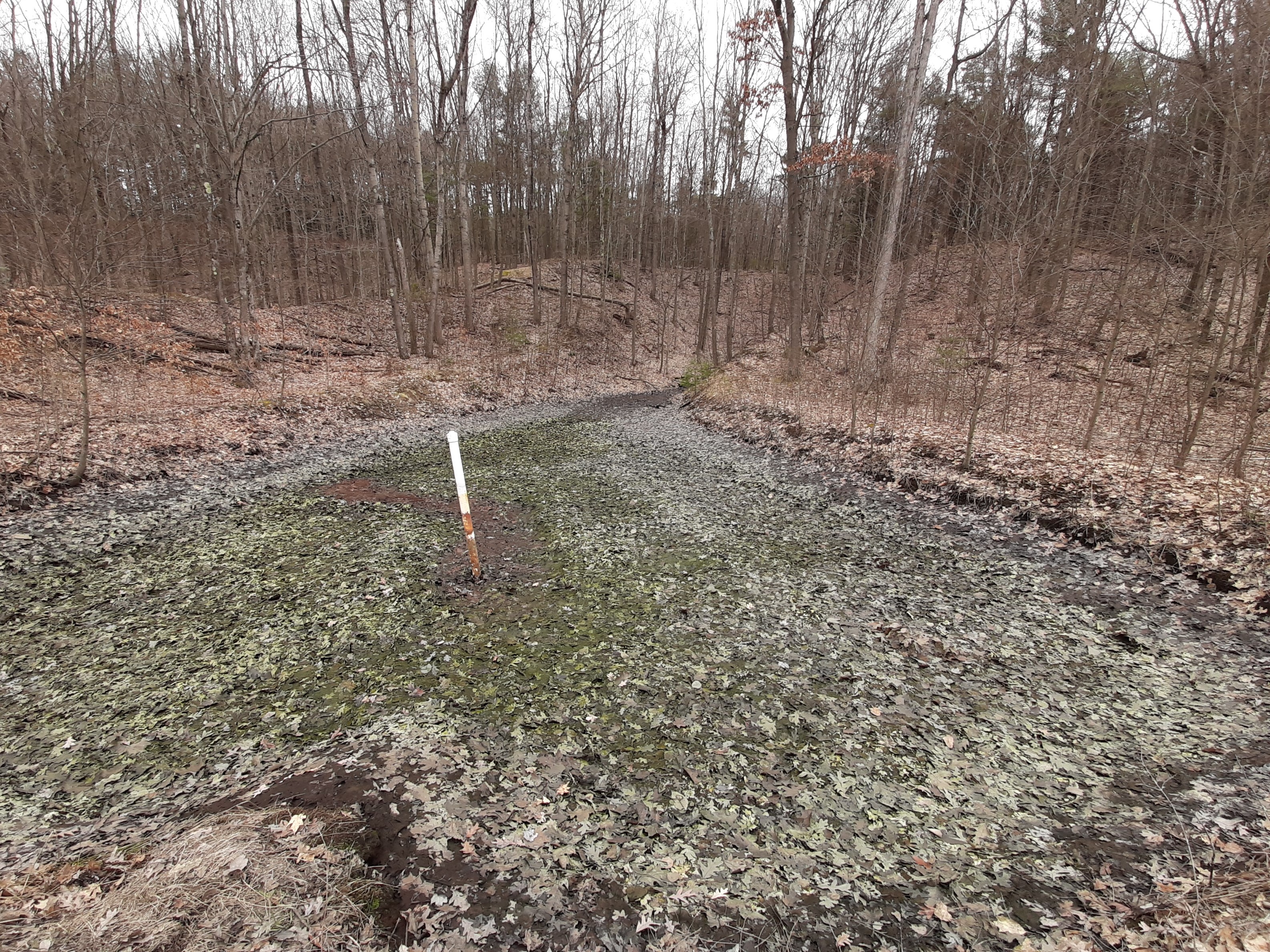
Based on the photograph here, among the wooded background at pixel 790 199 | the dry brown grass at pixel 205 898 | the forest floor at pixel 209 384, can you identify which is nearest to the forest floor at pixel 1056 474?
the wooded background at pixel 790 199

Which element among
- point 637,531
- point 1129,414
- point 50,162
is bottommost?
point 637,531

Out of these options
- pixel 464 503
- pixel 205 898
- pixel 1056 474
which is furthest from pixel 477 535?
pixel 1056 474

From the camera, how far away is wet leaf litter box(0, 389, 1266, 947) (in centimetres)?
330

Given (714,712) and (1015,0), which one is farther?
(1015,0)

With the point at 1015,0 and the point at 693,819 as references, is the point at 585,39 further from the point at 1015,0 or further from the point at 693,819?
the point at 693,819

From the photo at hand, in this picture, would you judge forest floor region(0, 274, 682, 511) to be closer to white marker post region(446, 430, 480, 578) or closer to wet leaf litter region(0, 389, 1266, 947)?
wet leaf litter region(0, 389, 1266, 947)

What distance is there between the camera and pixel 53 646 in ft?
17.6

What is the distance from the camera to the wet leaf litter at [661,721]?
3305 mm

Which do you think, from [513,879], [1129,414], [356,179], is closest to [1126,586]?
[513,879]

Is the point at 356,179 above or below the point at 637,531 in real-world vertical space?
above

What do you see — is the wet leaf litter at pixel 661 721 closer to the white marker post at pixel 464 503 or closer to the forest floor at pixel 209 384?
the white marker post at pixel 464 503

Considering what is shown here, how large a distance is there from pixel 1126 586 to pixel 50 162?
16.3m

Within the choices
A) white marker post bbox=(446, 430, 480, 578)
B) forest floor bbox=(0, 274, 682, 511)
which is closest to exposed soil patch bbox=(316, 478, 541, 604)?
white marker post bbox=(446, 430, 480, 578)

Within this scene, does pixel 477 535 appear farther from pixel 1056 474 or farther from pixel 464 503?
pixel 1056 474
